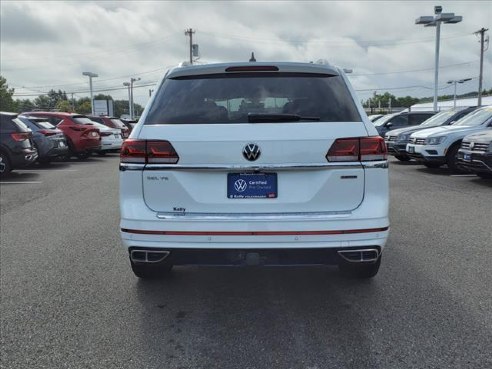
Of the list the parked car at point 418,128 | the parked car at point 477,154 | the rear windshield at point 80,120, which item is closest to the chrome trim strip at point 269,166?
the parked car at point 477,154

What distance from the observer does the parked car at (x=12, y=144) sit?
11984mm

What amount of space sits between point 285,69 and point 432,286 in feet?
7.20

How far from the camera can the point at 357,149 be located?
→ 340 centimetres

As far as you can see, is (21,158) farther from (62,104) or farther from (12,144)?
(62,104)

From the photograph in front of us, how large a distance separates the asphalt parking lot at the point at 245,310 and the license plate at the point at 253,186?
0.93 metres

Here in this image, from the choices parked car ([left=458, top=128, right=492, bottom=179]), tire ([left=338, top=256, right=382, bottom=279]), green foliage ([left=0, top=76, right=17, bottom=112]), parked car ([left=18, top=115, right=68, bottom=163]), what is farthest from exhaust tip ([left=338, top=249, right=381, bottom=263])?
green foliage ([left=0, top=76, right=17, bottom=112])

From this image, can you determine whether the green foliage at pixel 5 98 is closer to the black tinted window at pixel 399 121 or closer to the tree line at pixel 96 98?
the tree line at pixel 96 98

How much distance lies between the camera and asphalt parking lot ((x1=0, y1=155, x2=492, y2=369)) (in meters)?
3.07

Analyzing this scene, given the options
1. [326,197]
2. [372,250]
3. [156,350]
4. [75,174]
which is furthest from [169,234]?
[75,174]

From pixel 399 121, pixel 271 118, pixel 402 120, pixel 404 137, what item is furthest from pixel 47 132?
pixel 402 120

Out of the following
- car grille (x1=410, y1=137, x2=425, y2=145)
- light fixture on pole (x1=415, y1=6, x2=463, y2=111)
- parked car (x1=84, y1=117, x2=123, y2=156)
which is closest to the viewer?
car grille (x1=410, y1=137, x2=425, y2=145)

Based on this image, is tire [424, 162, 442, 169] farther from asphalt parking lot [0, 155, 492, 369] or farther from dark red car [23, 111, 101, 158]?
dark red car [23, 111, 101, 158]

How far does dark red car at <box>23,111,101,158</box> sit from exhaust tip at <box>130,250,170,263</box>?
14.4m

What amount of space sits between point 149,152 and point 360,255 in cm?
162
